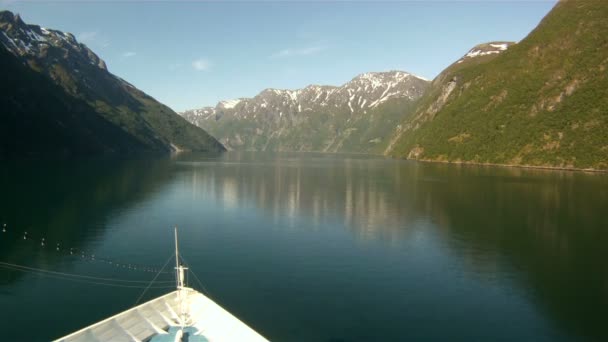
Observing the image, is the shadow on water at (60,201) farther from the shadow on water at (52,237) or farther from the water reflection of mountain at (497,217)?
the water reflection of mountain at (497,217)

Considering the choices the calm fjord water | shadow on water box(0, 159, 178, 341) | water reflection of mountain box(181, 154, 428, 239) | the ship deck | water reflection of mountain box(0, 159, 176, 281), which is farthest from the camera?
water reflection of mountain box(181, 154, 428, 239)

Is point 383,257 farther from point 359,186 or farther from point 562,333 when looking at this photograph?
point 359,186

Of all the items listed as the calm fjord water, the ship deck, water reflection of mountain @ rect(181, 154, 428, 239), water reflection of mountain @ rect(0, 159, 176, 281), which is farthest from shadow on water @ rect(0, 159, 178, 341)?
water reflection of mountain @ rect(181, 154, 428, 239)

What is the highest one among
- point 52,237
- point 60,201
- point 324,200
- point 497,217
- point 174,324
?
point 60,201

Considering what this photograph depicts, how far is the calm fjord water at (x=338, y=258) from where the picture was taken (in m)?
32.1

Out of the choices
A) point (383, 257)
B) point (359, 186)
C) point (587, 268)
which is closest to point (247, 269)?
point (383, 257)

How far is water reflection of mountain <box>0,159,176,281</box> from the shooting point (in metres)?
50.8

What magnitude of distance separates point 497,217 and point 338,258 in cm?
3798

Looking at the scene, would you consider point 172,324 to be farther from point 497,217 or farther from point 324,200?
point 324,200

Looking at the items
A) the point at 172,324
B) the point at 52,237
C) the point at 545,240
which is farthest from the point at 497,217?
the point at 52,237

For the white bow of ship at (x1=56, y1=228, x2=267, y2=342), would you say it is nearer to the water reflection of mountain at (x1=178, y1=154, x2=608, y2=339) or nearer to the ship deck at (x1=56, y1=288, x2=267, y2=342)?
the ship deck at (x1=56, y1=288, x2=267, y2=342)

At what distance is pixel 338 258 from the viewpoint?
162 feet

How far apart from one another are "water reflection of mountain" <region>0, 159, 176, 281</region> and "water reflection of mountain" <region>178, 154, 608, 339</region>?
66.7 feet

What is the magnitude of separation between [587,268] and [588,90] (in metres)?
162
